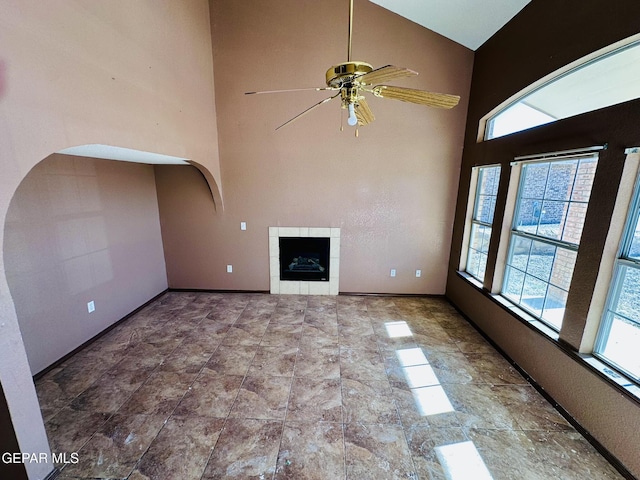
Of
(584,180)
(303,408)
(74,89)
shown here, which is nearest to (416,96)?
(584,180)

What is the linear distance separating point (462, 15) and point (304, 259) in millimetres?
3880

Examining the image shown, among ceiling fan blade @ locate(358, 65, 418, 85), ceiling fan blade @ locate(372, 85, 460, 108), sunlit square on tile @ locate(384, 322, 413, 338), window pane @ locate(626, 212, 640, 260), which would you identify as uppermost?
ceiling fan blade @ locate(358, 65, 418, 85)

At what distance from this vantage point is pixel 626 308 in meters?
1.87

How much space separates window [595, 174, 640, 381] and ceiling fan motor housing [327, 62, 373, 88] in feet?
6.69

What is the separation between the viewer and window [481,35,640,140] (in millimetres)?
1847

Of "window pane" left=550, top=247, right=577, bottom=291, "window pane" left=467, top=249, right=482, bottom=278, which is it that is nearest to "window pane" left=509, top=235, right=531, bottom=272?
"window pane" left=550, top=247, right=577, bottom=291

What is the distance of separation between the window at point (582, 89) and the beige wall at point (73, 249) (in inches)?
195

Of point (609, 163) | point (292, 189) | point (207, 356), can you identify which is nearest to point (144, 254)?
point (207, 356)

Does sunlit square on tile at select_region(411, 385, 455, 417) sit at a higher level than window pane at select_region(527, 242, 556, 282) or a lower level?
lower

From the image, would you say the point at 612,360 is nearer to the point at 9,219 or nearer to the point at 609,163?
the point at 609,163

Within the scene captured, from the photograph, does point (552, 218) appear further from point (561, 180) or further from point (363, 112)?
point (363, 112)

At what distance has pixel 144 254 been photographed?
13.3 feet

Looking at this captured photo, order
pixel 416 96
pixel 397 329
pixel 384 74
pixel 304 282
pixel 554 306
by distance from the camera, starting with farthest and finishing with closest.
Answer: pixel 304 282
pixel 397 329
pixel 554 306
pixel 416 96
pixel 384 74

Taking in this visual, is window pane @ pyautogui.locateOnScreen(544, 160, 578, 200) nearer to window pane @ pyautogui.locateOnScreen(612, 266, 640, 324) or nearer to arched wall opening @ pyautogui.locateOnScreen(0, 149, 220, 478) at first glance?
window pane @ pyautogui.locateOnScreen(612, 266, 640, 324)
